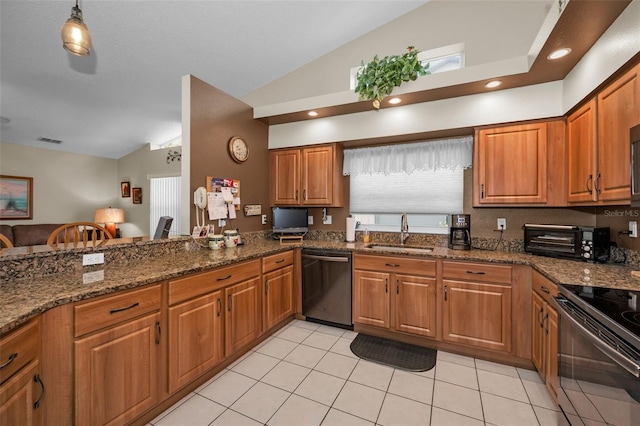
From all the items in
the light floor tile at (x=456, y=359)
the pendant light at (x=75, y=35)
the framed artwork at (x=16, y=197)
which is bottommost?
the light floor tile at (x=456, y=359)

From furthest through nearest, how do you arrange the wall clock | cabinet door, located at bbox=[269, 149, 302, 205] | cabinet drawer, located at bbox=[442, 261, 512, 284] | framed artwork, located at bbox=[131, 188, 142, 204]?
framed artwork, located at bbox=[131, 188, 142, 204] → cabinet door, located at bbox=[269, 149, 302, 205] → the wall clock → cabinet drawer, located at bbox=[442, 261, 512, 284]

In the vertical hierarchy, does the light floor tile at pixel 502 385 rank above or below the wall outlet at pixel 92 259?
below

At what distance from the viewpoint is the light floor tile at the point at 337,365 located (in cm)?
208

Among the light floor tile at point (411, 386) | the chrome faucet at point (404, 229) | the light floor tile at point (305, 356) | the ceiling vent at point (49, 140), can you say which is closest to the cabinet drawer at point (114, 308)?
the light floor tile at point (305, 356)

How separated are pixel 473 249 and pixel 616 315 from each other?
1.70 m

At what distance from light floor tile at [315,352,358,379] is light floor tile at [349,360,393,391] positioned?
5 centimetres

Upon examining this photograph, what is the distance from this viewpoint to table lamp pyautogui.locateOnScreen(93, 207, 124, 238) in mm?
5664

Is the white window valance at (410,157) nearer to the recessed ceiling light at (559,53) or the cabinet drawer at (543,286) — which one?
the recessed ceiling light at (559,53)

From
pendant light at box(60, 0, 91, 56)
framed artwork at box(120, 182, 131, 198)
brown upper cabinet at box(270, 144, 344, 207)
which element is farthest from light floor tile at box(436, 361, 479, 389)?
framed artwork at box(120, 182, 131, 198)

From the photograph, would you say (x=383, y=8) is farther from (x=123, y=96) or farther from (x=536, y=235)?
(x=123, y=96)

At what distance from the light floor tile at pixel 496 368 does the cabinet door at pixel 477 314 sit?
0.14 meters

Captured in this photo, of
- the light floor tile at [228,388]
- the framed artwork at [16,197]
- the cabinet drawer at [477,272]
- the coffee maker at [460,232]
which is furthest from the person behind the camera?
the framed artwork at [16,197]

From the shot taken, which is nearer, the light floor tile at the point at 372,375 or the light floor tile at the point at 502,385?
the light floor tile at the point at 502,385

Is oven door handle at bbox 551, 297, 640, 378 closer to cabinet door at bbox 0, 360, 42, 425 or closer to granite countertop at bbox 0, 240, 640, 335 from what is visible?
granite countertop at bbox 0, 240, 640, 335
